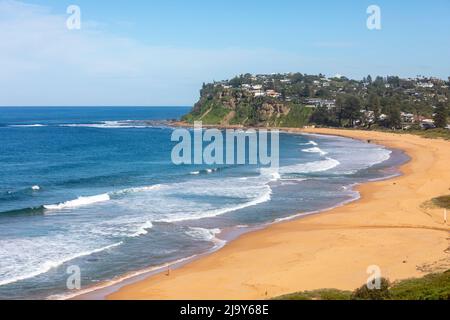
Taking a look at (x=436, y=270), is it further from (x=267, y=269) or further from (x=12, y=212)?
(x=12, y=212)

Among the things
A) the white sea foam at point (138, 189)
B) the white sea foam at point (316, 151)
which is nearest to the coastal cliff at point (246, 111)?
the white sea foam at point (316, 151)

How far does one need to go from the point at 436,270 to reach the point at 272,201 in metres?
18.4

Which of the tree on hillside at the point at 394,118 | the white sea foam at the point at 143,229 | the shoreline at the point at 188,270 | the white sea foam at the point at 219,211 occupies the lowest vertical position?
the shoreline at the point at 188,270

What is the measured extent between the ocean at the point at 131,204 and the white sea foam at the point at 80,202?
0.23 feet

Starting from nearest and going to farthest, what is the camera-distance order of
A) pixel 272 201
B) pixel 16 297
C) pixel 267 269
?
1. pixel 16 297
2. pixel 267 269
3. pixel 272 201

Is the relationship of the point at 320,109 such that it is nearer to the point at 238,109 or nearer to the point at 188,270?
the point at 238,109

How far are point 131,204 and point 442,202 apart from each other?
2027 cm

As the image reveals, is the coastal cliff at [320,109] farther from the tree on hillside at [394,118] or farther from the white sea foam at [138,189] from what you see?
the white sea foam at [138,189]

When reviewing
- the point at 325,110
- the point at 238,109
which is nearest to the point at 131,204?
the point at 325,110

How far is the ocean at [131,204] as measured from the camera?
878 inches

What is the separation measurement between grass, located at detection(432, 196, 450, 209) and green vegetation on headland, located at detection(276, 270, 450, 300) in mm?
16159
